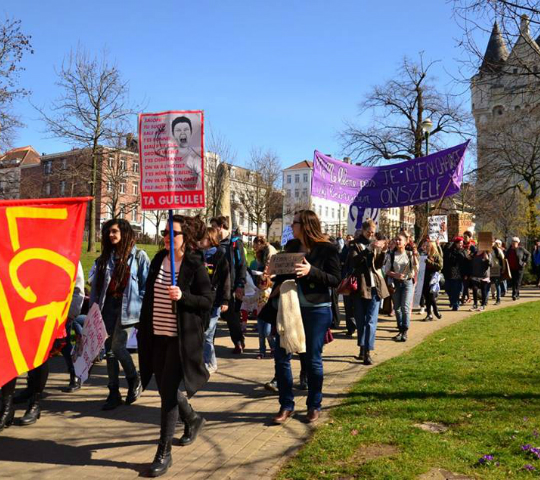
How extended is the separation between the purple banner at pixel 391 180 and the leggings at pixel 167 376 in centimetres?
749

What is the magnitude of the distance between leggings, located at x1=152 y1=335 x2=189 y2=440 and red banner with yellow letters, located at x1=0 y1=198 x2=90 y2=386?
0.94 meters

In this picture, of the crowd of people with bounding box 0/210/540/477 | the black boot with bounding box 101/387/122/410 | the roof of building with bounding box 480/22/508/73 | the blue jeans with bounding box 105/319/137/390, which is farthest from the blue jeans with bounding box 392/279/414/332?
the black boot with bounding box 101/387/122/410

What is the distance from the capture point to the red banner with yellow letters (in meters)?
4.27

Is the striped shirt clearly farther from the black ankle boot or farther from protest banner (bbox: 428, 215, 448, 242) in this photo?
protest banner (bbox: 428, 215, 448, 242)

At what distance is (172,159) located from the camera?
4621 mm

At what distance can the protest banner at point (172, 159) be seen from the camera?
4.60 meters

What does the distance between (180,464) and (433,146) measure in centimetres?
3080

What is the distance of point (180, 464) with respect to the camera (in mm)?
4441

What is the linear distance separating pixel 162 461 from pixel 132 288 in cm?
220

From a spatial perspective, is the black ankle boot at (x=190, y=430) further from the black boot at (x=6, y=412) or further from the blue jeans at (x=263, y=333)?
the blue jeans at (x=263, y=333)

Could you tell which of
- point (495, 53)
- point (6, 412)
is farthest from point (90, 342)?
point (495, 53)

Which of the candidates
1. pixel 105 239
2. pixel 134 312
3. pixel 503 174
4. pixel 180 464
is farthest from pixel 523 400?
pixel 503 174

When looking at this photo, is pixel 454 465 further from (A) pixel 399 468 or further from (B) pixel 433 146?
(B) pixel 433 146

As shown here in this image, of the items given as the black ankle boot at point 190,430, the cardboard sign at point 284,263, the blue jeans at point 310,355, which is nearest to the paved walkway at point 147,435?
the black ankle boot at point 190,430
